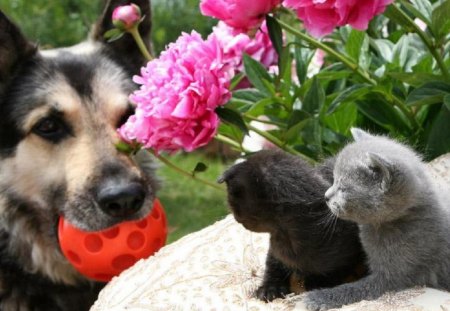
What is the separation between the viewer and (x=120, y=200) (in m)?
2.48

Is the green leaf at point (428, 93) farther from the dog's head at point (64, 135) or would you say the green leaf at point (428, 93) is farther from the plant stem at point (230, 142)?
the dog's head at point (64, 135)

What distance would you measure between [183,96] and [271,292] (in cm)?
48

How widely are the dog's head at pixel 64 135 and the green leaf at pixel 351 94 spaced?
822mm

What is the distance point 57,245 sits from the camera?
2.78 meters

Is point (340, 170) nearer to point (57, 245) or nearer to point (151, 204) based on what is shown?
point (151, 204)

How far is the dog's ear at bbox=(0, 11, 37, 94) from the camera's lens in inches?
104

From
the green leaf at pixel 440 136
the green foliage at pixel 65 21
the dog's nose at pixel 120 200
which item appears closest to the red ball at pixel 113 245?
the dog's nose at pixel 120 200

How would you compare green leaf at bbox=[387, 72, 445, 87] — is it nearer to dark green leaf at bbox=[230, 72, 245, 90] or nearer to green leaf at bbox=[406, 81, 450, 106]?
green leaf at bbox=[406, 81, 450, 106]

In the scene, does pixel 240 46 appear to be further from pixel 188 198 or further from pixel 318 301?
pixel 188 198

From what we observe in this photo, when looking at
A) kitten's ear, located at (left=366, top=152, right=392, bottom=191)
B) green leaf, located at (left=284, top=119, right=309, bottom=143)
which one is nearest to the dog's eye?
green leaf, located at (left=284, top=119, right=309, bottom=143)

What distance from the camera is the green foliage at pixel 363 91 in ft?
5.80

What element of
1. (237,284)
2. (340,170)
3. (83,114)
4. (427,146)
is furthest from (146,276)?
(83,114)

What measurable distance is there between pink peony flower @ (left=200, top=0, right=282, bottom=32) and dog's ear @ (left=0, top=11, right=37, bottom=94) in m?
1.20

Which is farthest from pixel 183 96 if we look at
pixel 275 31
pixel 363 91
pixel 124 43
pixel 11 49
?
pixel 124 43
